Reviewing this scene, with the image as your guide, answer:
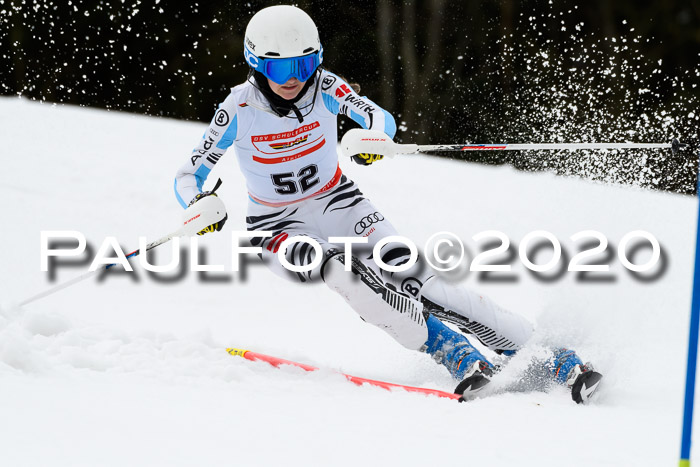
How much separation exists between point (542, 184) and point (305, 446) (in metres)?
6.23

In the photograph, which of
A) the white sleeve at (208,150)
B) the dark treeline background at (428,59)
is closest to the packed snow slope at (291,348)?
the white sleeve at (208,150)

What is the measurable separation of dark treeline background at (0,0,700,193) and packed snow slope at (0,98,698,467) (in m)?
8.37

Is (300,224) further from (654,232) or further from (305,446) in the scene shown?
(654,232)

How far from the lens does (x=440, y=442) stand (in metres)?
2.15

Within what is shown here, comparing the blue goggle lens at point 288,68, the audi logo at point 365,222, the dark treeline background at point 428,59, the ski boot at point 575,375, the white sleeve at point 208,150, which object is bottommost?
the ski boot at point 575,375

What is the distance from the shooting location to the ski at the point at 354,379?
2.85m

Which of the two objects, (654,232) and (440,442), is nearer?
(440,442)

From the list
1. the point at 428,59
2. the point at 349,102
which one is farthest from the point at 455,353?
the point at 428,59

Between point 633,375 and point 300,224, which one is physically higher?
point 300,224

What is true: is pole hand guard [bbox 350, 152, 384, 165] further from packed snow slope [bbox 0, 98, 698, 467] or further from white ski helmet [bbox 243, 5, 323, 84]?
packed snow slope [bbox 0, 98, 698, 467]

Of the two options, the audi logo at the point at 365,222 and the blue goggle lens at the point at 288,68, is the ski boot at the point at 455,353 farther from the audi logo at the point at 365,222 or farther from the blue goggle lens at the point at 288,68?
the blue goggle lens at the point at 288,68

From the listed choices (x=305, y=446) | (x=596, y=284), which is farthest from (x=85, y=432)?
(x=596, y=284)

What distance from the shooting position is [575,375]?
9.72 feet

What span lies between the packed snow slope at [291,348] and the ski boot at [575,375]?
0.05 meters
